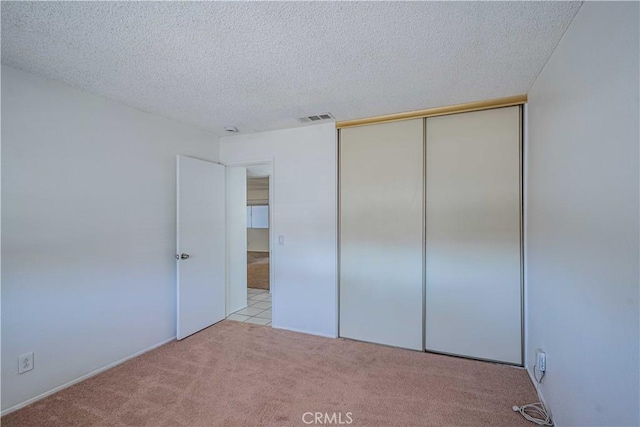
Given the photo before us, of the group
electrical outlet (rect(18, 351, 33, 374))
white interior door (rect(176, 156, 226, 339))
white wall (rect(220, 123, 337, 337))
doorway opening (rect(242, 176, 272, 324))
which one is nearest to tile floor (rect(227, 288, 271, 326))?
doorway opening (rect(242, 176, 272, 324))

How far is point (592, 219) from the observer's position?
140 centimetres

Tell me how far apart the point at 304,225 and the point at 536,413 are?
2.54 metres

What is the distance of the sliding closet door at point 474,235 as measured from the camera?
269 centimetres

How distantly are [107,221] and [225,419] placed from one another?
1.93 meters

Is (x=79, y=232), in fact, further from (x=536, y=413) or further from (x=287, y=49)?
(x=536, y=413)

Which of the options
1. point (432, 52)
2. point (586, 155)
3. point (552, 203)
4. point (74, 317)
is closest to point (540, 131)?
point (552, 203)

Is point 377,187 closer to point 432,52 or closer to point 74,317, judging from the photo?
point 432,52

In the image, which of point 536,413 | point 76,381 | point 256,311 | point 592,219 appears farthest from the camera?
point 256,311

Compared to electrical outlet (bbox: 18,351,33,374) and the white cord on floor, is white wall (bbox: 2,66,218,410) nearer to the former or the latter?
electrical outlet (bbox: 18,351,33,374)

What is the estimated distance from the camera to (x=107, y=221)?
2.66m

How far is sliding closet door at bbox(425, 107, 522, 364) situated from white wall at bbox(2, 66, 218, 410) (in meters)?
2.80

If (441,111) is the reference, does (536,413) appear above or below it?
below

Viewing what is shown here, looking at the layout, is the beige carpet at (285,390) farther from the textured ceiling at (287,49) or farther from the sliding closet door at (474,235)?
the textured ceiling at (287,49)

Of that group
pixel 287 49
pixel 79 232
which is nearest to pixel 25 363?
pixel 79 232
